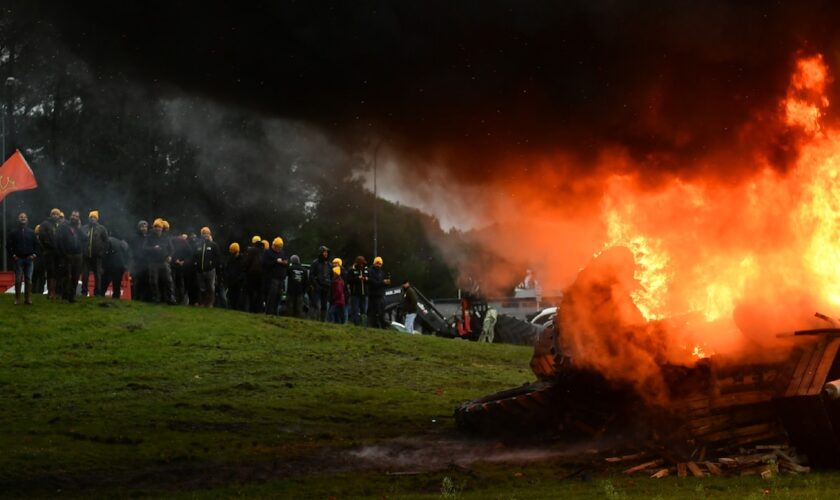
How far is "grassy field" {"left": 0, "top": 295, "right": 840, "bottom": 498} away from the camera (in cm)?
1248

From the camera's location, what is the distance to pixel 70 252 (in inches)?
1104

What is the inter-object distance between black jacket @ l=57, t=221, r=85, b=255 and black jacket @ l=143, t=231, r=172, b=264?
8.58 feet

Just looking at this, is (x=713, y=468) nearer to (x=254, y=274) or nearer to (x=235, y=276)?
(x=254, y=274)

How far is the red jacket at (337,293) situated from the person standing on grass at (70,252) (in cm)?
882

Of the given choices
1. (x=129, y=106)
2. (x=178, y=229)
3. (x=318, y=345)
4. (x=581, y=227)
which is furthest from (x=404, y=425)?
(x=178, y=229)

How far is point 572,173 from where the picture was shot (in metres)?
16.4

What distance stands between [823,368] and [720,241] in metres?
3.46

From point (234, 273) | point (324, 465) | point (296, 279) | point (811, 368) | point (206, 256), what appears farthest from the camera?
point (296, 279)

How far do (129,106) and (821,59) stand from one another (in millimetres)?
11399

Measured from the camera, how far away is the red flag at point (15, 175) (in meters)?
32.6

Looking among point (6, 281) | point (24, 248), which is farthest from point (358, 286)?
point (6, 281)

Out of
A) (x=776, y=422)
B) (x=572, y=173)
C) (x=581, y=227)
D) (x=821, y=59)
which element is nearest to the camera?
(x=776, y=422)

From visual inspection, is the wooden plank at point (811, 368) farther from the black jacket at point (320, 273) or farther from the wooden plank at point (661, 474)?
the black jacket at point (320, 273)

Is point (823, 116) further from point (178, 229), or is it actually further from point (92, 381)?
point (178, 229)
